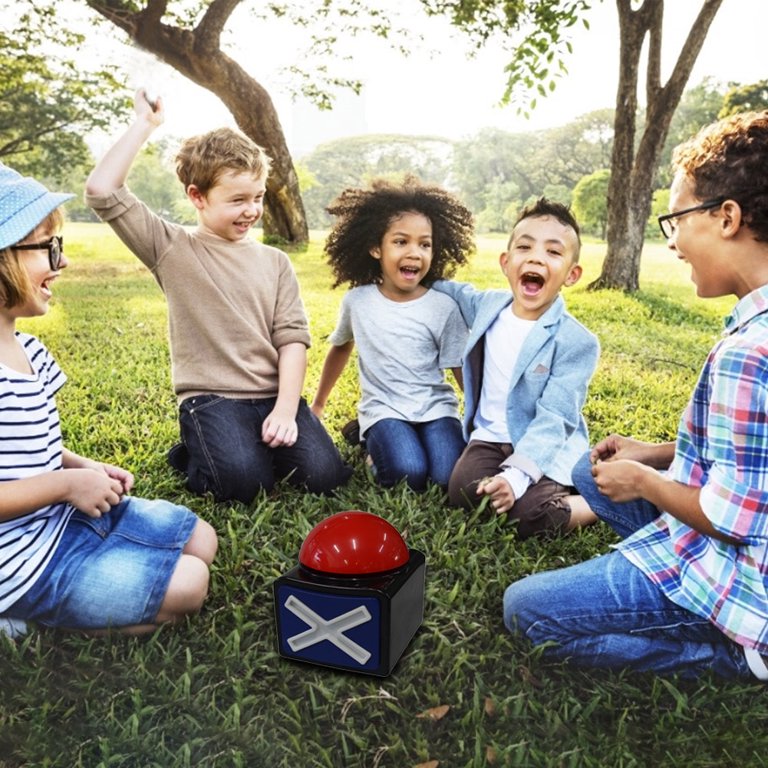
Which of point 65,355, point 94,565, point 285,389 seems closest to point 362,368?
point 285,389

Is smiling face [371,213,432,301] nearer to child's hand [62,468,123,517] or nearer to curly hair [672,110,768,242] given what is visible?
curly hair [672,110,768,242]

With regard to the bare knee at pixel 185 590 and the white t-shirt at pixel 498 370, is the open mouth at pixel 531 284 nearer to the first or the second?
A: the white t-shirt at pixel 498 370

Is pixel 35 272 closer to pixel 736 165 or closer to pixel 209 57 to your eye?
pixel 736 165

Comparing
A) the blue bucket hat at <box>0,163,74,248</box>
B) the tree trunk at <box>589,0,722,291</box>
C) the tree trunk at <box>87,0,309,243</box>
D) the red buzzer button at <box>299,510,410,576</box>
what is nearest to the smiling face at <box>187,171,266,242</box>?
the blue bucket hat at <box>0,163,74,248</box>

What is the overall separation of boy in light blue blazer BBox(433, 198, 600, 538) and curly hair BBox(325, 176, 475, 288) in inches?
9.6

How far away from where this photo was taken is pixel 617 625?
3.57 feet

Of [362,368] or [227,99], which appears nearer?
[362,368]

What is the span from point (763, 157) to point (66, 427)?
5.51ft

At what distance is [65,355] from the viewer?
2637mm

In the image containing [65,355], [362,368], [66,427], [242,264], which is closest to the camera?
[242,264]

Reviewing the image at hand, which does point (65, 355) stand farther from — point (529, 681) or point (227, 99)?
point (529, 681)

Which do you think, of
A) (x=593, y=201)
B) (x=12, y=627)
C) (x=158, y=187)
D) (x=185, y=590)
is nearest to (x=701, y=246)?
(x=185, y=590)

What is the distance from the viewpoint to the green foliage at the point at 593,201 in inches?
136

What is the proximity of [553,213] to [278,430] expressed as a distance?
721 millimetres
